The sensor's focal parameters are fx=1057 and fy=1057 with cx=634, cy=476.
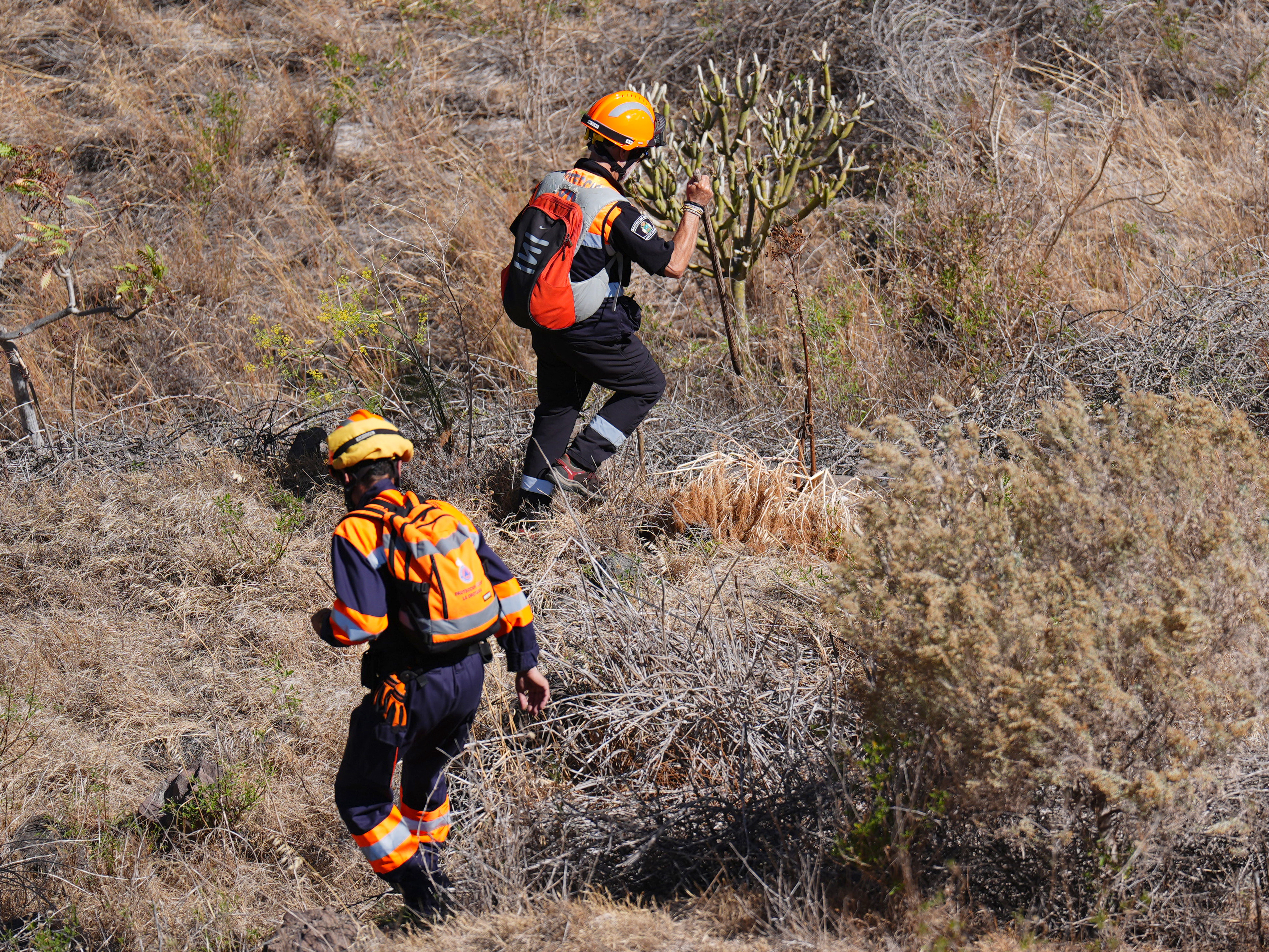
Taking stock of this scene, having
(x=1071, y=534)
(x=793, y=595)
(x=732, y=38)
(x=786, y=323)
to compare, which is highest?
(x=732, y=38)

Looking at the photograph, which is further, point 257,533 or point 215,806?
point 257,533

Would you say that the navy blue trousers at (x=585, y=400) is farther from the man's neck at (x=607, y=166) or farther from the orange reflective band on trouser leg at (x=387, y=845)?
the orange reflective band on trouser leg at (x=387, y=845)

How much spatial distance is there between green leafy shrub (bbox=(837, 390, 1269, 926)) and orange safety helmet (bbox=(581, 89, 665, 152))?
7.34 ft

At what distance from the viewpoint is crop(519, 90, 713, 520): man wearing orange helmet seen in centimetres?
457

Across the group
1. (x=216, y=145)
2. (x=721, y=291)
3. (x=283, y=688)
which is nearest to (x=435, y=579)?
(x=283, y=688)

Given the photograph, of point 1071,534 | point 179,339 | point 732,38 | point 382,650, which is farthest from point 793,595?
point 732,38

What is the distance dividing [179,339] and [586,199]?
3792 mm

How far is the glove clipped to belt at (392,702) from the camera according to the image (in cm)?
302

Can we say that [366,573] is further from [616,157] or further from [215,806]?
[616,157]

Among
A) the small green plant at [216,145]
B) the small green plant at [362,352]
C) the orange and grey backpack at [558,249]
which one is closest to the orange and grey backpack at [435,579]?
the orange and grey backpack at [558,249]

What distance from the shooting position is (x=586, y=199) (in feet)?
14.9

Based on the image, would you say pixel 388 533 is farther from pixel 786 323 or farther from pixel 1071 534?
pixel 786 323

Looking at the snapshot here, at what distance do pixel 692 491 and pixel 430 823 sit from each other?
7.22 feet

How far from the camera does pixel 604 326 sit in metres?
4.80
